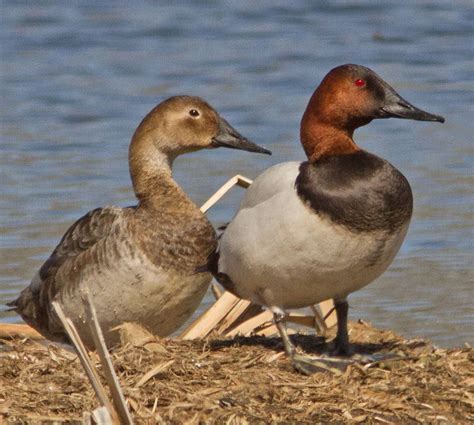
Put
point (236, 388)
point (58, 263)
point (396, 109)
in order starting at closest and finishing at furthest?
point (236, 388), point (396, 109), point (58, 263)

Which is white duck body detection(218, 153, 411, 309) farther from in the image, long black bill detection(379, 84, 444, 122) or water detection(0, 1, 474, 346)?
water detection(0, 1, 474, 346)

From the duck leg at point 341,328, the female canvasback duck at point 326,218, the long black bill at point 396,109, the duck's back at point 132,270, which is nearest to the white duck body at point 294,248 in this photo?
the female canvasback duck at point 326,218

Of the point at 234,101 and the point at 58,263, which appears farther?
the point at 234,101

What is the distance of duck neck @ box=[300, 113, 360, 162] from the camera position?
6203mm

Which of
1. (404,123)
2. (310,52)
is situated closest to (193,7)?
(310,52)

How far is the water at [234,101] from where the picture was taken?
8398 millimetres

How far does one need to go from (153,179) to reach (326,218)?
165cm

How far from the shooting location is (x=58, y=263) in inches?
285

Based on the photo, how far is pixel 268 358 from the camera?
20.2ft

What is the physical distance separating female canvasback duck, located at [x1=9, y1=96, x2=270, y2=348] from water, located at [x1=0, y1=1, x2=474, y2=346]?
89 centimetres

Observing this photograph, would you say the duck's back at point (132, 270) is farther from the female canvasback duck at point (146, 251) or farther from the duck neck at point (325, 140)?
the duck neck at point (325, 140)

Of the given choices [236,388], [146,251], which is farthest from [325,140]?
[236,388]

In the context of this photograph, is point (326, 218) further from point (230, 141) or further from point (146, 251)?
point (230, 141)

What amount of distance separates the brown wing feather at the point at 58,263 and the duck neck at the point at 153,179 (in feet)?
0.48
